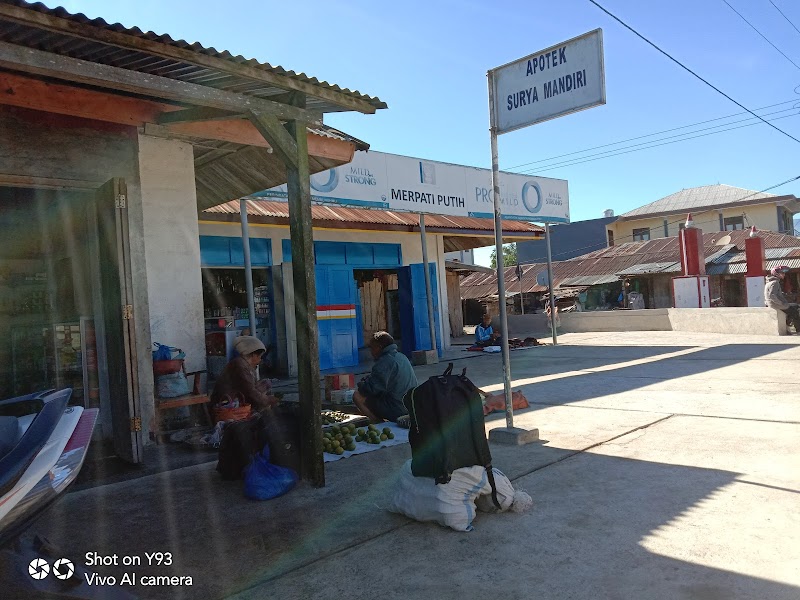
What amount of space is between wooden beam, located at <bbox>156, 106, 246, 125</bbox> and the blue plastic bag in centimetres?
268

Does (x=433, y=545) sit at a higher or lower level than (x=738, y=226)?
lower

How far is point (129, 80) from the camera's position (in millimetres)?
3938

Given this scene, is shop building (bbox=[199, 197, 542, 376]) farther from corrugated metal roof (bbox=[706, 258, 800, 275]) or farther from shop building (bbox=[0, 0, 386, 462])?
corrugated metal roof (bbox=[706, 258, 800, 275])

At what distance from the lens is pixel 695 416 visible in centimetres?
627

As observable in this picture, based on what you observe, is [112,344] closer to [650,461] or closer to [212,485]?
[212,485]

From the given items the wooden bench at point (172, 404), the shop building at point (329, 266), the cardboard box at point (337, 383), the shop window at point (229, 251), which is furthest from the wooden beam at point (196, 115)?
the shop window at point (229, 251)

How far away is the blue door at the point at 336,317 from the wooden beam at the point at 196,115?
25.4ft

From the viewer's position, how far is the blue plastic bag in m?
4.30

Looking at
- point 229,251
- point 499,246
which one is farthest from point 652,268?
point 499,246

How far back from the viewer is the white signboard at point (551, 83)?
16.3 ft

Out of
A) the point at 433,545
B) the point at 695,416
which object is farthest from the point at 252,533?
the point at 695,416

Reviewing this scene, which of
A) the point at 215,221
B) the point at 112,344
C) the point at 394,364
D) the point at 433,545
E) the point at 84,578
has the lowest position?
the point at 433,545

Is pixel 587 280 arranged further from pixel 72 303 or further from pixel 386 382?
pixel 72 303

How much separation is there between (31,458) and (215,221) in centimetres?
918
